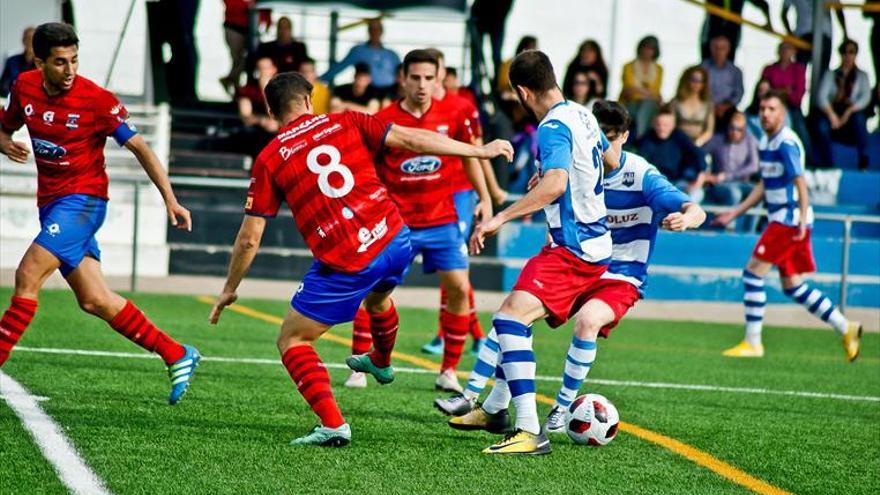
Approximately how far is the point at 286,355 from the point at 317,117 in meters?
1.12

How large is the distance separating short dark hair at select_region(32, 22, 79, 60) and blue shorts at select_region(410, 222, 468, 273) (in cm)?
273

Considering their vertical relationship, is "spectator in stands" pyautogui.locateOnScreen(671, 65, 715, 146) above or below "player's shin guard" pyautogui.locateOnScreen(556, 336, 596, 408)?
above

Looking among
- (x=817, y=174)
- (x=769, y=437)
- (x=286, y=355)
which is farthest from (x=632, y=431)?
(x=817, y=174)

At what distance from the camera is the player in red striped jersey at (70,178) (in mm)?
7613

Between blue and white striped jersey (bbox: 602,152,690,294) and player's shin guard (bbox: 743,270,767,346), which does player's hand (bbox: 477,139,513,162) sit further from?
player's shin guard (bbox: 743,270,767,346)

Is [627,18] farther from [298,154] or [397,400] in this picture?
[298,154]

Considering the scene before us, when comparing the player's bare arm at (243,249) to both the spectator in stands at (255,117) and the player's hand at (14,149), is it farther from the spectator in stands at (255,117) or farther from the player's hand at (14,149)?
the spectator in stands at (255,117)

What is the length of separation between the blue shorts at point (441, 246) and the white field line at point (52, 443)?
2631 millimetres

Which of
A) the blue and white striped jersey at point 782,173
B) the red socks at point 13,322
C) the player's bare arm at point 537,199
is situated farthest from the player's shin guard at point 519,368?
the blue and white striped jersey at point 782,173

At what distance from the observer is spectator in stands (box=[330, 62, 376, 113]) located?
1827 centimetres

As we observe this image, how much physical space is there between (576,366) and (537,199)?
1306 millimetres

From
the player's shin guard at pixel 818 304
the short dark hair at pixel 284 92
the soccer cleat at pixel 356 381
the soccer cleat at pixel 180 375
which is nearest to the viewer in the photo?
the short dark hair at pixel 284 92

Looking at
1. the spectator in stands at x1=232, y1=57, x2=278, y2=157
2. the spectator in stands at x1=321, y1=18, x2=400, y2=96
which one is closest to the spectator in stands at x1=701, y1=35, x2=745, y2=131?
the spectator in stands at x1=321, y1=18, x2=400, y2=96

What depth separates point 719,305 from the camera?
702 inches
